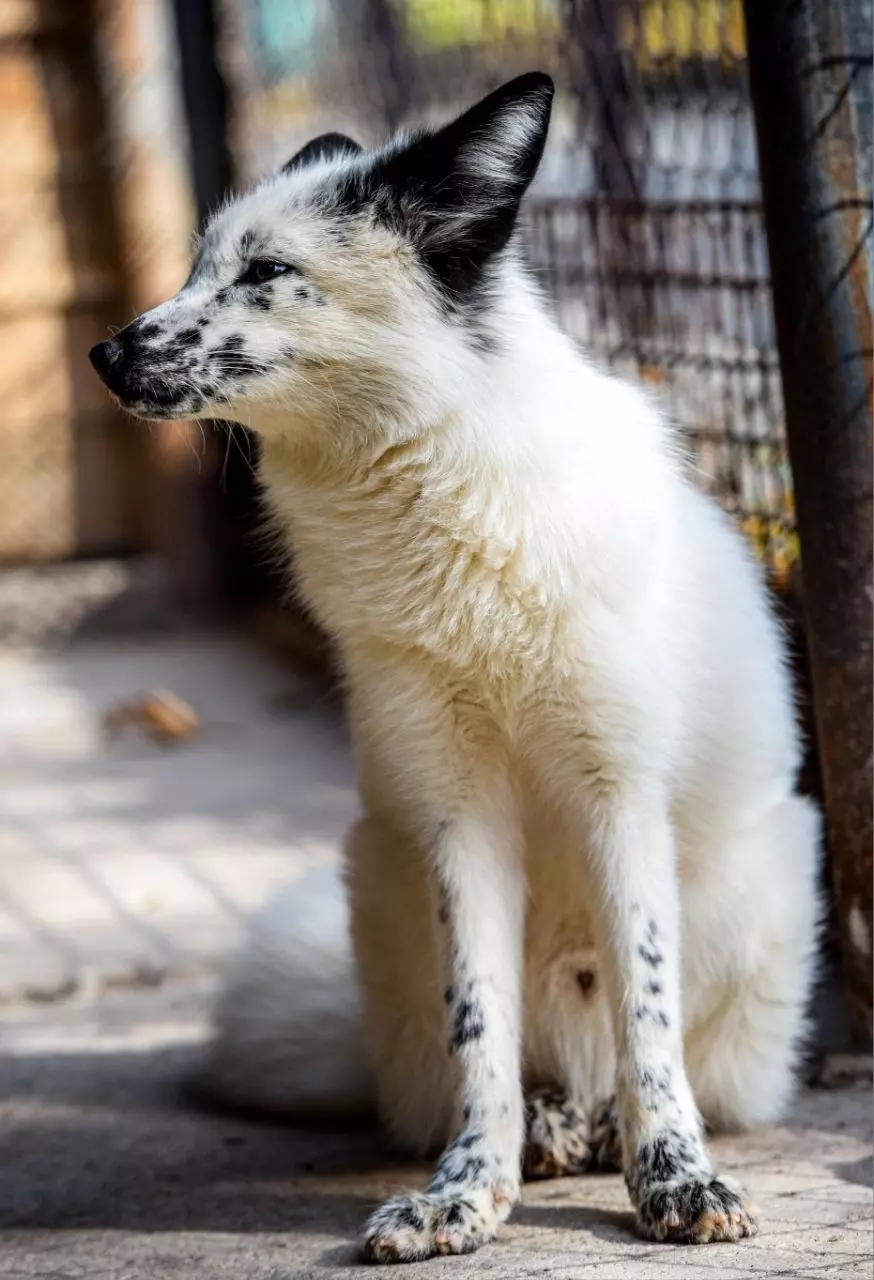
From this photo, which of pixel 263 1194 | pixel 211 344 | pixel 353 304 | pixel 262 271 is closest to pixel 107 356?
pixel 211 344

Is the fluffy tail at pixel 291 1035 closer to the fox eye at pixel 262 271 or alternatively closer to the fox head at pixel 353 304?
the fox head at pixel 353 304

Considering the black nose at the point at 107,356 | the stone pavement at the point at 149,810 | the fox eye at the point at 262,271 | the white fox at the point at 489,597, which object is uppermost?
the fox eye at the point at 262,271

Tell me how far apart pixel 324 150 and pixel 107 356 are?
0.68 metres

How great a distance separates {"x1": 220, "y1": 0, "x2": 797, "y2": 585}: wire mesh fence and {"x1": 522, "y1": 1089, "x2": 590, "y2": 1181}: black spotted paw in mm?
1442

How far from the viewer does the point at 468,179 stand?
102 inches

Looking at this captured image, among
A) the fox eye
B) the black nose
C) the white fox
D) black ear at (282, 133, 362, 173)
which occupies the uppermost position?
black ear at (282, 133, 362, 173)

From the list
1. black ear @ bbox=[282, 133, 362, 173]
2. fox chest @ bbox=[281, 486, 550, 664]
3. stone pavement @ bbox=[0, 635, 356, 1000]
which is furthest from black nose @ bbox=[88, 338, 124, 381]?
stone pavement @ bbox=[0, 635, 356, 1000]

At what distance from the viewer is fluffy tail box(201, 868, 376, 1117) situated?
3191mm

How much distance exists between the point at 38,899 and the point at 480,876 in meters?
2.38

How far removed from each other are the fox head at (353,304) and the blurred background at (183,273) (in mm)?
448

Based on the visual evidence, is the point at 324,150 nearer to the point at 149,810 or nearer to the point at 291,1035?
the point at 291,1035

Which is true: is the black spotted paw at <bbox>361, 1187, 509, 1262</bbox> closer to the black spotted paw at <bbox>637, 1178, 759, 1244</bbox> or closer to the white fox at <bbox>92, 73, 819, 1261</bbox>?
the white fox at <bbox>92, 73, 819, 1261</bbox>

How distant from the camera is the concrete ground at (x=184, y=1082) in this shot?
2.48m

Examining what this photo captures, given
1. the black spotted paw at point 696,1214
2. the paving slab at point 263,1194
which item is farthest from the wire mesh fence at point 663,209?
the black spotted paw at point 696,1214
